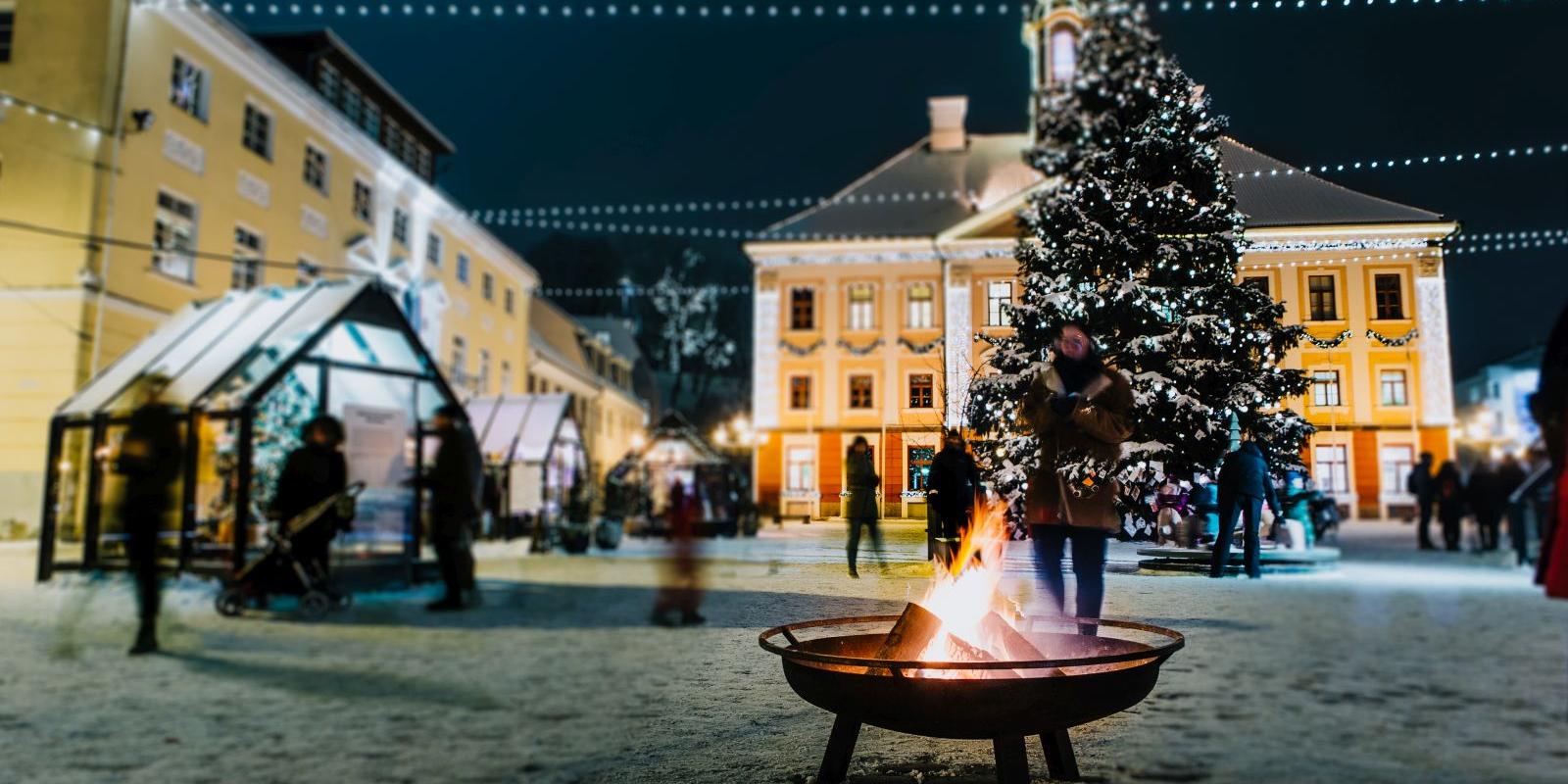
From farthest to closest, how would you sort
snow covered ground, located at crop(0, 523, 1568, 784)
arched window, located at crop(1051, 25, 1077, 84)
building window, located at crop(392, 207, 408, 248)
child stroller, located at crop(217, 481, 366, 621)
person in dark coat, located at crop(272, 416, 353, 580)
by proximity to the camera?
1. building window, located at crop(392, 207, 408, 248)
2. arched window, located at crop(1051, 25, 1077, 84)
3. person in dark coat, located at crop(272, 416, 353, 580)
4. child stroller, located at crop(217, 481, 366, 621)
5. snow covered ground, located at crop(0, 523, 1568, 784)

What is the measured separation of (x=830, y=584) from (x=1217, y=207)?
1.30 metres

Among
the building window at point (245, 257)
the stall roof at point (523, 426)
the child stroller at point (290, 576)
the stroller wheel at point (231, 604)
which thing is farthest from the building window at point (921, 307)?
the building window at point (245, 257)

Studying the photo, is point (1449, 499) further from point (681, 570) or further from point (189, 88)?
point (189, 88)

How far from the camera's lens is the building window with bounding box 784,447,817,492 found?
2654 millimetres

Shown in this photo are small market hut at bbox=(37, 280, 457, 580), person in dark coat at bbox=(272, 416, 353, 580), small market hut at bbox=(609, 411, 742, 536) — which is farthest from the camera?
small market hut at bbox=(609, 411, 742, 536)

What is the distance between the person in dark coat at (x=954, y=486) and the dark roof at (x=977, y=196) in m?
0.87

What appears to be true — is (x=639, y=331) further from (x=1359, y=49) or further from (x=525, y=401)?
(x=1359, y=49)

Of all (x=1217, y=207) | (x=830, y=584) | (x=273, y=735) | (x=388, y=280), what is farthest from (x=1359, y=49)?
(x=388, y=280)

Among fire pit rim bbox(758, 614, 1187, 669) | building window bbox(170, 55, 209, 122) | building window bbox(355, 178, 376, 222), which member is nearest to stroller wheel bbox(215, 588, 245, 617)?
fire pit rim bbox(758, 614, 1187, 669)

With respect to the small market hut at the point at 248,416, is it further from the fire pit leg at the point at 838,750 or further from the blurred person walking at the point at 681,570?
the fire pit leg at the point at 838,750

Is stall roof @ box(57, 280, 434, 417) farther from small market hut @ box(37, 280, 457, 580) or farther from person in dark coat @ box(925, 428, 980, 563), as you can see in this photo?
person in dark coat @ box(925, 428, 980, 563)

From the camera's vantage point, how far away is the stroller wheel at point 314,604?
8.06m

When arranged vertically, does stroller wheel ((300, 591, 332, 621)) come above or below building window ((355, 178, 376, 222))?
below

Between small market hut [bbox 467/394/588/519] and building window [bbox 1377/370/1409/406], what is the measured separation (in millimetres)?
16267
